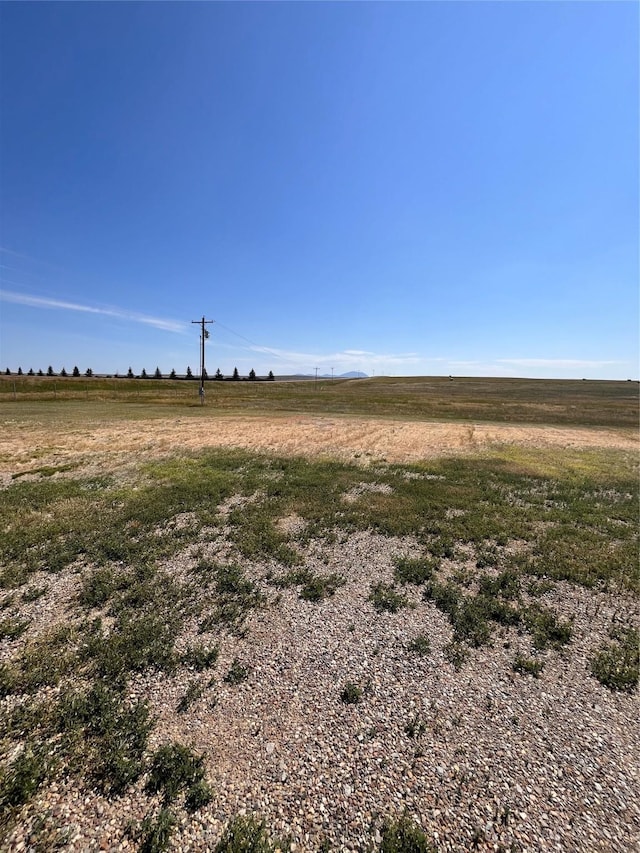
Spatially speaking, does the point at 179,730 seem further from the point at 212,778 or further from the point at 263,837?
the point at 263,837

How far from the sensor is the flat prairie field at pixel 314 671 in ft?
13.4

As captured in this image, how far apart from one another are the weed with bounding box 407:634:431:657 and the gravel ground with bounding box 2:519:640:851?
0.12m

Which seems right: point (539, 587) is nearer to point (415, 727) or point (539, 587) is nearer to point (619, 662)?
point (619, 662)

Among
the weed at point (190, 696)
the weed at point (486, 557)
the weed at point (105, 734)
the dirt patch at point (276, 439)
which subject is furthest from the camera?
the dirt patch at point (276, 439)

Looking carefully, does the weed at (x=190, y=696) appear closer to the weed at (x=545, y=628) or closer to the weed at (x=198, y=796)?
the weed at (x=198, y=796)

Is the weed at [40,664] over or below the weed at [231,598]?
over

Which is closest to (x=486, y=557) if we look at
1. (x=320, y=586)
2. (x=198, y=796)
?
(x=320, y=586)

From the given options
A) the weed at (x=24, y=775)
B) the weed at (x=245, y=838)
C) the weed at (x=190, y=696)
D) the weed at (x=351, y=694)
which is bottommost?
the weed at (x=351, y=694)

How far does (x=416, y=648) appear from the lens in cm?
674

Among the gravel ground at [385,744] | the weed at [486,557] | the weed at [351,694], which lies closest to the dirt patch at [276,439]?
the weed at [486,557]

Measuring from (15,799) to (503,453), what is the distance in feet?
86.0

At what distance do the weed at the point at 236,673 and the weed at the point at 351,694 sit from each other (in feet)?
5.33

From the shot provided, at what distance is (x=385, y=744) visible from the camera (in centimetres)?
493

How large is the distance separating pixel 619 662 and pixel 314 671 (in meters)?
5.67
